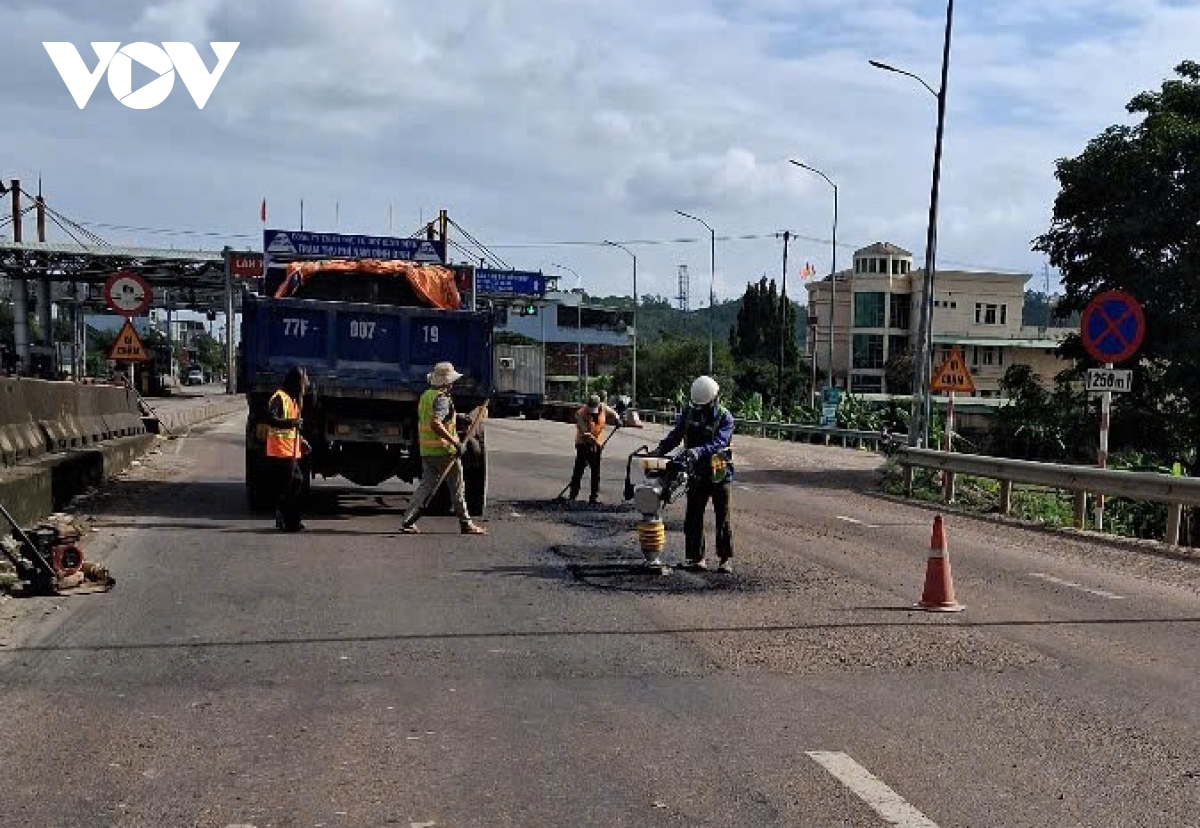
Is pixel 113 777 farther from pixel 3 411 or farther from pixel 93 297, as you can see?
pixel 93 297

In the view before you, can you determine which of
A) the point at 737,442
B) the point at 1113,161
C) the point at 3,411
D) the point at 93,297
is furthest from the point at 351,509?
the point at 93,297

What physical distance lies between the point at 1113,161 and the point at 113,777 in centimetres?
2288

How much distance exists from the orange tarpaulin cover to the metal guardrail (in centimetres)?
793

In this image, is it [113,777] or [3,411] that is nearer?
[113,777]

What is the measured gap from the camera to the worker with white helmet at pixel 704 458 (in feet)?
35.7

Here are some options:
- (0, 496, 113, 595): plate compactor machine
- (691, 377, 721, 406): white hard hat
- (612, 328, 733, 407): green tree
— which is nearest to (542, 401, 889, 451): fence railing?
(691, 377, 721, 406): white hard hat

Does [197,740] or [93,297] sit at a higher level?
[93,297]

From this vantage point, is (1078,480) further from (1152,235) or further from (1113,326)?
(1152,235)

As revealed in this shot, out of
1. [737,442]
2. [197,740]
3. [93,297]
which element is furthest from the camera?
[93,297]

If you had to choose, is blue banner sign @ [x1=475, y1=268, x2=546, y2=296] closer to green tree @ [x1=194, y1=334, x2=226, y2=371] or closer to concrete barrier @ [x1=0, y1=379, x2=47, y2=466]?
concrete barrier @ [x1=0, y1=379, x2=47, y2=466]

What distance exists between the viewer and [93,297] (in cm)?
7050

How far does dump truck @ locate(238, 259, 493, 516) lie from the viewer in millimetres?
14594

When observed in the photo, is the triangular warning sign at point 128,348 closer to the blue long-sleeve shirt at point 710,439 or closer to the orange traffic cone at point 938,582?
the blue long-sleeve shirt at point 710,439

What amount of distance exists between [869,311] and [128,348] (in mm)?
72230
